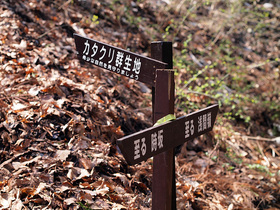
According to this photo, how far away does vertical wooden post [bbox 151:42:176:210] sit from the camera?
2242 millimetres

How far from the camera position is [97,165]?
3.21 m

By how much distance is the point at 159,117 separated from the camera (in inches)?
90.7

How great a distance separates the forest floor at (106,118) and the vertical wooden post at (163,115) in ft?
2.01

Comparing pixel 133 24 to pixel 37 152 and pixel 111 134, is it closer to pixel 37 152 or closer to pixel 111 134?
pixel 111 134

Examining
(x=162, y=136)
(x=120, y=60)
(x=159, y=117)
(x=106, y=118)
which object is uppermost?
(x=120, y=60)

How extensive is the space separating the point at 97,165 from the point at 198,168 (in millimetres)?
1685

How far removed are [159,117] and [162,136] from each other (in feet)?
0.76

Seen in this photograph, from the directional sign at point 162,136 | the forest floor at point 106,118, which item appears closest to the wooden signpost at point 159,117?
the directional sign at point 162,136

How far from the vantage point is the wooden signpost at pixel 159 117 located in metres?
2.01

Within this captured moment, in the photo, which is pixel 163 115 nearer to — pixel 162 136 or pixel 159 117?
pixel 159 117

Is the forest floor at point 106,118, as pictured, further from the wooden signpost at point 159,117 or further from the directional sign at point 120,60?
the directional sign at point 120,60

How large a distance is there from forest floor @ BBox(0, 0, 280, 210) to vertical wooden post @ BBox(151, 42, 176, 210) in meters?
0.61

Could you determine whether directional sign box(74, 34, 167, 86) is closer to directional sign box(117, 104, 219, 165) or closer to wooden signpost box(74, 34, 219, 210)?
wooden signpost box(74, 34, 219, 210)

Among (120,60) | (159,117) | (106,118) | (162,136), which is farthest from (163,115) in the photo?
(106,118)
